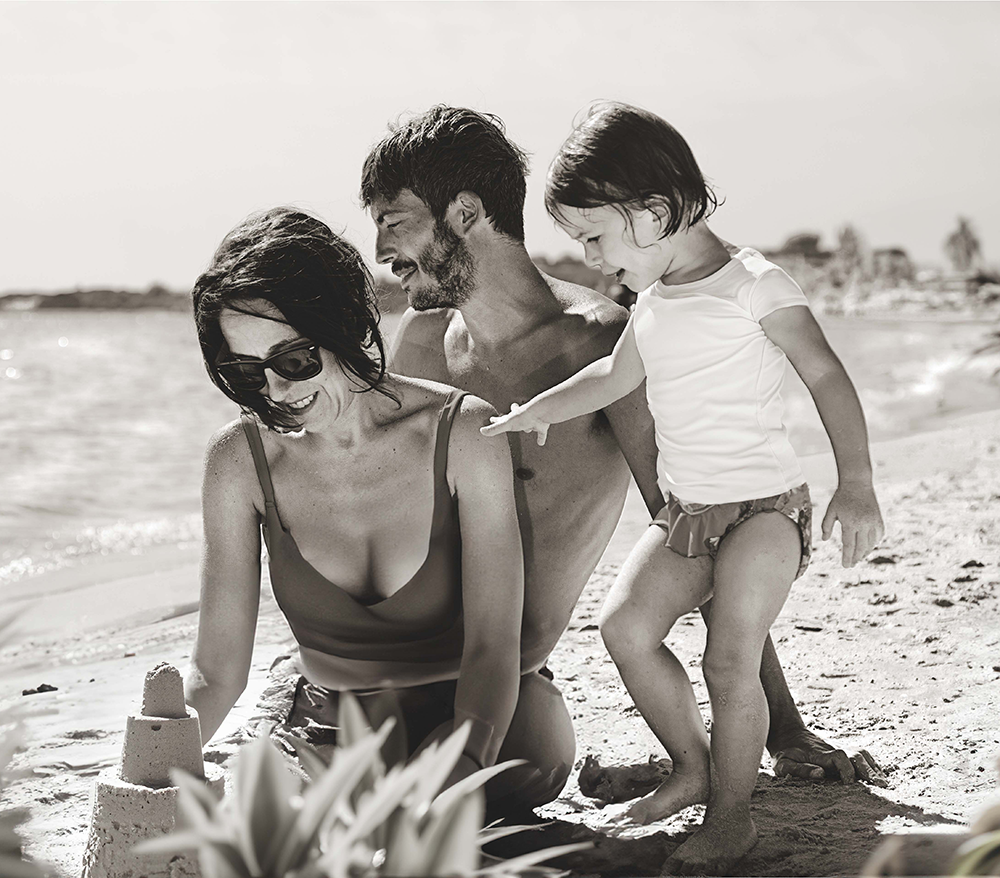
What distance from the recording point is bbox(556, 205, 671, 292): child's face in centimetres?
299

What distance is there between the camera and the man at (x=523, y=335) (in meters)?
3.45

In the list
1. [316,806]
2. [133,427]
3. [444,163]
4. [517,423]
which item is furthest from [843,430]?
[133,427]

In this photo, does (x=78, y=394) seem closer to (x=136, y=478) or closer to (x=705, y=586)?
(x=136, y=478)

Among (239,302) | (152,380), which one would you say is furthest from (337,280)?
(152,380)

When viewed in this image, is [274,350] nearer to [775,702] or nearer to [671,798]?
[671,798]

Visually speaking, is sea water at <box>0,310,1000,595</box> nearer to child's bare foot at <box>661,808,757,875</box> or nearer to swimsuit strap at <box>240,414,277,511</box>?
swimsuit strap at <box>240,414,277,511</box>

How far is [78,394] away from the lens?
2306 centimetres

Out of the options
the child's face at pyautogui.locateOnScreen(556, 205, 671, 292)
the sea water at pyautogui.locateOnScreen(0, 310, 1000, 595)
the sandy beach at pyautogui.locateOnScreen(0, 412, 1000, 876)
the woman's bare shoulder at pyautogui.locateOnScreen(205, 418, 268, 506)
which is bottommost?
the sea water at pyautogui.locateOnScreen(0, 310, 1000, 595)

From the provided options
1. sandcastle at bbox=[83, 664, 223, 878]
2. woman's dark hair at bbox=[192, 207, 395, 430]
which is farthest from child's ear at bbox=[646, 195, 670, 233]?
sandcastle at bbox=[83, 664, 223, 878]

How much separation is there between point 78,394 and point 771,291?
21884 mm

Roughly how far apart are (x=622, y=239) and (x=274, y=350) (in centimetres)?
97

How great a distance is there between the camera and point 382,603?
2762 mm

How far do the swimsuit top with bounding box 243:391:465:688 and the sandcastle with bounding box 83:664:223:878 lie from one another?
0.66 metres

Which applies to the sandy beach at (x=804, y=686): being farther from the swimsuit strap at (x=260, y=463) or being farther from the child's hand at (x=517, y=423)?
the child's hand at (x=517, y=423)
